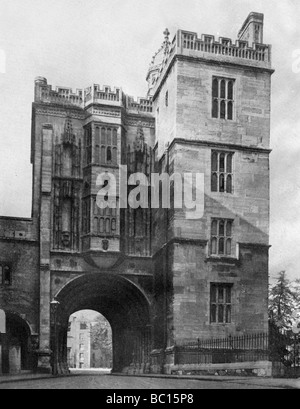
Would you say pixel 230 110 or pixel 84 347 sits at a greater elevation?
pixel 230 110

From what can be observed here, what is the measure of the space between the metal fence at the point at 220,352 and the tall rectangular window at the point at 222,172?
20.0ft

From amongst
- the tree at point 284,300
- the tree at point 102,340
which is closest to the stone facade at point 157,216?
the tree at point 284,300

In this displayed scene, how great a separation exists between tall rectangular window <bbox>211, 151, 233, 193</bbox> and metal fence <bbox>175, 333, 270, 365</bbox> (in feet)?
20.0

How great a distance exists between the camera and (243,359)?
94.8 ft

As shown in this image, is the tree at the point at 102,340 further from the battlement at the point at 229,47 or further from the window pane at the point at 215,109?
the battlement at the point at 229,47

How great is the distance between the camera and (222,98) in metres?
31.2

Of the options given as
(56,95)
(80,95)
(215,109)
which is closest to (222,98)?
(215,109)

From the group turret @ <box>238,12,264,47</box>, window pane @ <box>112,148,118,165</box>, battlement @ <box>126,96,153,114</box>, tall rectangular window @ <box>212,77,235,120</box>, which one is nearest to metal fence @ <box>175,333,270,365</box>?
window pane @ <box>112,148,118,165</box>

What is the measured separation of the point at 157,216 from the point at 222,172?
3.71 m

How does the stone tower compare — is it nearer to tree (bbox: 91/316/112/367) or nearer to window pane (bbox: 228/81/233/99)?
window pane (bbox: 228/81/233/99)

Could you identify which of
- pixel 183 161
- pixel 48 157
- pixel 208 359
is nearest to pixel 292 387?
pixel 208 359

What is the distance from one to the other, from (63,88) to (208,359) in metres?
13.7

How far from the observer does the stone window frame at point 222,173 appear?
30531 mm

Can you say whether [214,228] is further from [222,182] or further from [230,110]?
[230,110]
